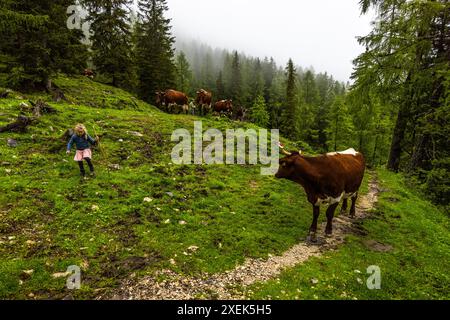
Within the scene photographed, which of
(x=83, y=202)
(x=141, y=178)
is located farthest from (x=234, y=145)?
(x=83, y=202)

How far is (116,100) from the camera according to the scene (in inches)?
997

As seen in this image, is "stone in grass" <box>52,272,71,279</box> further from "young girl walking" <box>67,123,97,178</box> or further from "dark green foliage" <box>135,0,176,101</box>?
"dark green foliage" <box>135,0,176,101</box>

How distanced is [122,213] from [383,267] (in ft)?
25.8

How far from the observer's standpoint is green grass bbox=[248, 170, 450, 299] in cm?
703

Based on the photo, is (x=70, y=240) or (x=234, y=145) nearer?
(x=70, y=240)

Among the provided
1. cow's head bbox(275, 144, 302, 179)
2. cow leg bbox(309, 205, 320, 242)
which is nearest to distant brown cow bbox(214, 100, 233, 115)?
cow's head bbox(275, 144, 302, 179)

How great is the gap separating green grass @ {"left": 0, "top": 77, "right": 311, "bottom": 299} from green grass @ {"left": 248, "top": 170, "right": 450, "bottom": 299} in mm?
1293

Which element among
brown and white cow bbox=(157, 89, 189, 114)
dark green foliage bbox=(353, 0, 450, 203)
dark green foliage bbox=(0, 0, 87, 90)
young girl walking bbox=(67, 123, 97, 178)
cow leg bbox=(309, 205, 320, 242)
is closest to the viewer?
cow leg bbox=(309, 205, 320, 242)

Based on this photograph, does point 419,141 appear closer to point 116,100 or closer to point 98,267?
point 98,267

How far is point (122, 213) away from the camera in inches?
379
